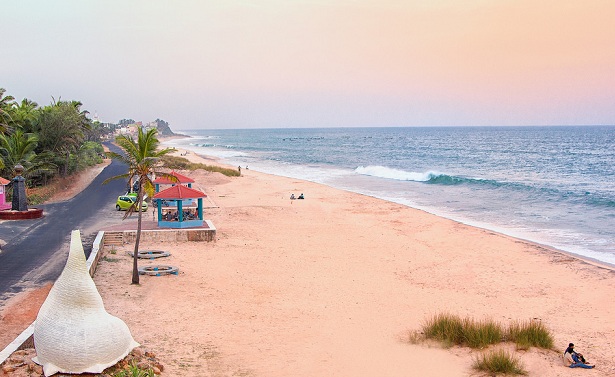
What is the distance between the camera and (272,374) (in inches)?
388

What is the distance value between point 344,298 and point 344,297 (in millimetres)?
94

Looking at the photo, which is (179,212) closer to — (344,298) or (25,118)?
(344,298)

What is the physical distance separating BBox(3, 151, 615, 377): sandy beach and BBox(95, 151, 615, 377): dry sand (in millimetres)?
39

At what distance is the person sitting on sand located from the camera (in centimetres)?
1030

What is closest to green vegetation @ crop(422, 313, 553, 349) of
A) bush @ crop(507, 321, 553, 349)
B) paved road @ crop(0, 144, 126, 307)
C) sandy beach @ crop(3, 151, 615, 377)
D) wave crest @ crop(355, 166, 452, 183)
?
bush @ crop(507, 321, 553, 349)

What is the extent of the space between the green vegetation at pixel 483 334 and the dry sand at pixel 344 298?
11.7 inches

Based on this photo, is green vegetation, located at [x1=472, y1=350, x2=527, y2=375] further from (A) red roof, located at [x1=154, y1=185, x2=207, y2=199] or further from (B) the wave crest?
(B) the wave crest

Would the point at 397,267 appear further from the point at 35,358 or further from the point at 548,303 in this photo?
the point at 35,358

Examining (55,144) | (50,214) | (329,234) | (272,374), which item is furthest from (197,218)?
(55,144)

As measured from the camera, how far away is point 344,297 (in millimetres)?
14898

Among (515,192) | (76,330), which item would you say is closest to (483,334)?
(76,330)

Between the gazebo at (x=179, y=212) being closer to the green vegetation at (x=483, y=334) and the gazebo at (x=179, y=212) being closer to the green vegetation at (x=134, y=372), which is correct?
the green vegetation at (x=483, y=334)

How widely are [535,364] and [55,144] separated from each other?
112ft

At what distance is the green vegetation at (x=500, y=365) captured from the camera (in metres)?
9.98
